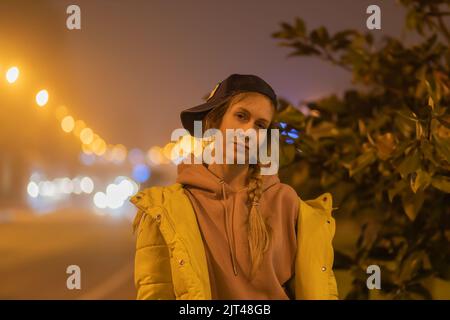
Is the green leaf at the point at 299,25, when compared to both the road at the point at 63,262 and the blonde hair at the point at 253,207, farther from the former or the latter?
the road at the point at 63,262

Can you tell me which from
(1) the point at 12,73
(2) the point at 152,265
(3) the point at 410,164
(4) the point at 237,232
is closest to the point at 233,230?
(4) the point at 237,232

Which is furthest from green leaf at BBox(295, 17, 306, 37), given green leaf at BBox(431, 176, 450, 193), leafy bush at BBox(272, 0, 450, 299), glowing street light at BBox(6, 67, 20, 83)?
glowing street light at BBox(6, 67, 20, 83)

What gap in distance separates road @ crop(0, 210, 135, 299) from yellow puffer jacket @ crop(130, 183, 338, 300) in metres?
1.95

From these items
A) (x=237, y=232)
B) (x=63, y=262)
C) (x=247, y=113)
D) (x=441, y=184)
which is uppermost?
(x=247, y=113)

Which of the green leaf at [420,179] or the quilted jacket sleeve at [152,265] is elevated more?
the green leaf at [420,179]

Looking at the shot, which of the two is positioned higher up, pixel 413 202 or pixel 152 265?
pixel 413 202

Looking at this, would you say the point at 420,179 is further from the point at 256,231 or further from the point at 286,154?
the point at 256,231

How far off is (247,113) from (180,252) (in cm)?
57

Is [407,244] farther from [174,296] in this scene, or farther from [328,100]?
[174,296]

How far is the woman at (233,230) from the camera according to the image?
183 cm

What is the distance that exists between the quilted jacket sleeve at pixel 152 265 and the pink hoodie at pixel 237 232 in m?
0.16

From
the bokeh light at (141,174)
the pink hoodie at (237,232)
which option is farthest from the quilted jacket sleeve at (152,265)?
the bokeh light at (141,174)

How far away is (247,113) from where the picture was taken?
1.94 m

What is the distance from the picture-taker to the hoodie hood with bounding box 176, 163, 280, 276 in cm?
189
